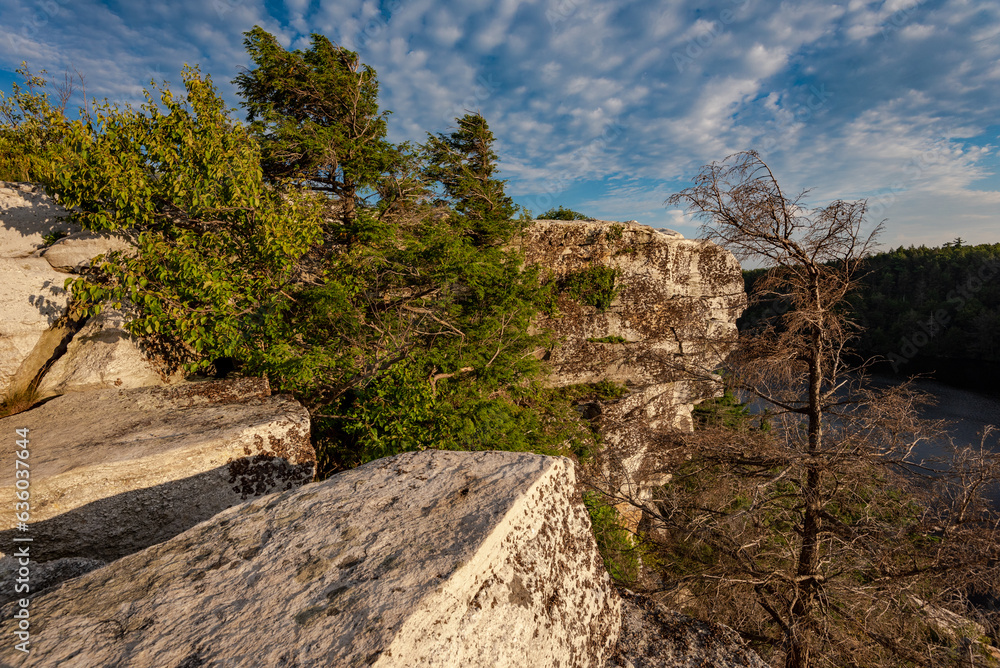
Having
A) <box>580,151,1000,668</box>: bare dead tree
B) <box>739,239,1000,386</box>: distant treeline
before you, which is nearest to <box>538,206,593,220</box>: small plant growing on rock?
<box>580,151,1000,668</box>: bare dead tree

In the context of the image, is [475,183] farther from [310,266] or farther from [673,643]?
[673,643]

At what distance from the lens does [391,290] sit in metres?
10.5

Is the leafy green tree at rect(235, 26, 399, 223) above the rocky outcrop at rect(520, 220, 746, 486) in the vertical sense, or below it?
above

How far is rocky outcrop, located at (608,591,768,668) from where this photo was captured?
2.42 m

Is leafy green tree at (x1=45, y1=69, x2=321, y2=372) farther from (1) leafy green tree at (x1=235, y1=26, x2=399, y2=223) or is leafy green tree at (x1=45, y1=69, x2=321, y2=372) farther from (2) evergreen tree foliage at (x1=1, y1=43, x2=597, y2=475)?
(1) leafy green tree at (x1=235, y1=26, x2=399, y2=223)

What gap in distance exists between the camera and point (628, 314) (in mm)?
15680

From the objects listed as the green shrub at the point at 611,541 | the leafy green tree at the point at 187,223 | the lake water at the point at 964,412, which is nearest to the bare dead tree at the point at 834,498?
the green shrub at the point at 611,541

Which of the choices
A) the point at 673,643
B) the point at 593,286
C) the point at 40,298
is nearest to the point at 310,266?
the point at 40,298

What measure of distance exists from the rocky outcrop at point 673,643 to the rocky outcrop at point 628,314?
12042 mm

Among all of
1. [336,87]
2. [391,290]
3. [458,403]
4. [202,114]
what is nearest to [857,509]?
[458,403]

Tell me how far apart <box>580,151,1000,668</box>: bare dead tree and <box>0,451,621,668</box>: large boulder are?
19.3ft

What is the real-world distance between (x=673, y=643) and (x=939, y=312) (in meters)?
60.2

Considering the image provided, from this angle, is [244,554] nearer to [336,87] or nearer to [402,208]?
[402,208]

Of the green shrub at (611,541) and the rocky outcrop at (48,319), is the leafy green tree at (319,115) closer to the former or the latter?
the rocky outcrop at (48,319)
